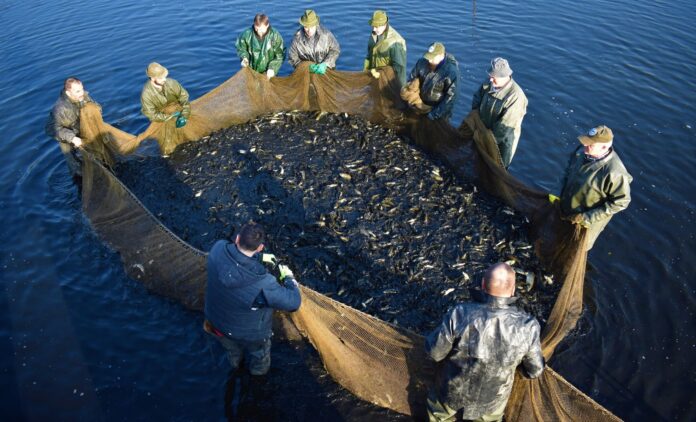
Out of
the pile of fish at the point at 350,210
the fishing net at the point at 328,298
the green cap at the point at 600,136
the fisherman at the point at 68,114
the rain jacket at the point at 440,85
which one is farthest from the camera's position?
the rain jacket at the point at 440,85

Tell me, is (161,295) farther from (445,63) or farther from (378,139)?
(445,63)

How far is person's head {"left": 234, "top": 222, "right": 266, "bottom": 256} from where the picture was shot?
191 inches

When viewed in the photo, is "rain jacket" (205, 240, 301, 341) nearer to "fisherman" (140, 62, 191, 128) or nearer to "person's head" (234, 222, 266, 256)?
"person's head" (234, 222, 266, 256)

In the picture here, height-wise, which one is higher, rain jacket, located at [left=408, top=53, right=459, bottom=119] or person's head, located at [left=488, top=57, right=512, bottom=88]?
person's head, located at [left=488, top=57, right=512, bottom=88]

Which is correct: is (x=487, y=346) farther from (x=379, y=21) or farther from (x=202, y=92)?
(x=202, y=92)

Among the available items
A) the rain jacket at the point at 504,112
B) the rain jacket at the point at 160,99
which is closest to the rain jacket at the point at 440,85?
the rain jacket at the point at 504,112

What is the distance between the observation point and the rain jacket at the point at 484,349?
436 cm

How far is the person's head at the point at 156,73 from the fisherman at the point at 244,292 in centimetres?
559

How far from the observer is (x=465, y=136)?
9.15 meters

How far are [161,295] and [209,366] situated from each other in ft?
5.01

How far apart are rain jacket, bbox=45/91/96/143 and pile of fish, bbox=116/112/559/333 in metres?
1.17

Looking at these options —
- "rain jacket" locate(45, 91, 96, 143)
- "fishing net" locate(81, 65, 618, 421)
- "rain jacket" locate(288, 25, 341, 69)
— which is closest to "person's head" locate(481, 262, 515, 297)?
"fishing net" locate(81, 65, 618, 421)

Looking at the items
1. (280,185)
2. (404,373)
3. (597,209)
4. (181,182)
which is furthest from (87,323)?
(597,209)

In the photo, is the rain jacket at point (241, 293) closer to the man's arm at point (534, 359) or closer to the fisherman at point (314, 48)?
the man's arm at point (534, 359)
